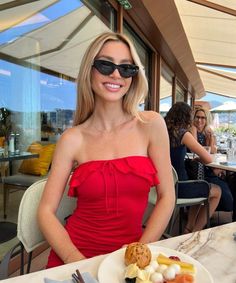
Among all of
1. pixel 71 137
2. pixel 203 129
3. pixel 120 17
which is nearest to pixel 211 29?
pixel 203 129

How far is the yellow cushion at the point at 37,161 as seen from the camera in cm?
296

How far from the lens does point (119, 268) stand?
28.1 inches

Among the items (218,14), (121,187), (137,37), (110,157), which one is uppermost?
(218,14)

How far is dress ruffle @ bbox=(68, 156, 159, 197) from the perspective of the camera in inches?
44.8

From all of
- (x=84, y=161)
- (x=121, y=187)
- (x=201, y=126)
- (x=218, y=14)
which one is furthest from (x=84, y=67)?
(x=218, y=14)

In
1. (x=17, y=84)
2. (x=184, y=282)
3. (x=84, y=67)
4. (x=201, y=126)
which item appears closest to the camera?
(x=184, y=282)

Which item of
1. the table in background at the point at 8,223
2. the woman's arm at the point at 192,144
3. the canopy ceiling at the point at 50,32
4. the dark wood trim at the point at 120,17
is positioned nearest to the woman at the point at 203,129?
the woman's arm at the point at 192,144

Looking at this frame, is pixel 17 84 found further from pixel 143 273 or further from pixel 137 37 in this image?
pixel 143 273

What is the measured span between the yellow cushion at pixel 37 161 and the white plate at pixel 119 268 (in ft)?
7.55

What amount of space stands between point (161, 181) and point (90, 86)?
52 centimetres

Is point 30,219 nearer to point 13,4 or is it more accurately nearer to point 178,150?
point 178,150

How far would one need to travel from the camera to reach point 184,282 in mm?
633

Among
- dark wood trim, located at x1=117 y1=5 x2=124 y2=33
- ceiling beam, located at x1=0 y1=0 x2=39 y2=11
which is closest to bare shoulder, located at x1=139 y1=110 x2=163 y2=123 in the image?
ceiling beam, located at x1=0 y1=0 x2=39 y2=11

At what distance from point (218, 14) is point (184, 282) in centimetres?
468
